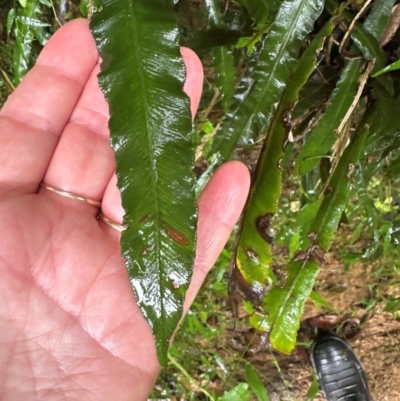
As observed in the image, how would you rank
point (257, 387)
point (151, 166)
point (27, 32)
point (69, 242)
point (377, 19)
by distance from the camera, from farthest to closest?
point (257, 387) < point (27, 32) < point (377, 19) < point (69, 242) < point (151, 166)

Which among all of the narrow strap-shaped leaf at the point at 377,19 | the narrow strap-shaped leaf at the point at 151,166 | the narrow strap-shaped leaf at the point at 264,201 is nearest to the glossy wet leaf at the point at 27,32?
the narrow strap-shaped leaf at the point at 151,166

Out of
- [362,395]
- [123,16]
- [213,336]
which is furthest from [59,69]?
[362,395]

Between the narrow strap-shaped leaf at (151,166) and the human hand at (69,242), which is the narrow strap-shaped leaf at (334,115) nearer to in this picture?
the human hand at (69,242)

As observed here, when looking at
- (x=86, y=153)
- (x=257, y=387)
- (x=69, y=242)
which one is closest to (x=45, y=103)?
(x=86, y=153)

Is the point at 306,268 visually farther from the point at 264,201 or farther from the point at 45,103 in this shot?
the point at 45,103

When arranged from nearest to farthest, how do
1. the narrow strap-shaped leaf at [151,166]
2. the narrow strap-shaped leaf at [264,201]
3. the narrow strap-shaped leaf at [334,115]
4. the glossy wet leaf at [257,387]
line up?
1. the narrow strap-shaped leaf at [151,166]
2. the narrow strap-shaped leaf at [264,201]
3. the narrow strap-shaped leaf at [334,115]
4. the glossy wet leaf at [257,387]

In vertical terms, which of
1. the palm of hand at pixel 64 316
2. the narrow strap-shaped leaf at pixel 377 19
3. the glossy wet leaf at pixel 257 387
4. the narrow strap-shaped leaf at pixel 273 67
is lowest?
the glossy wet leaf at pixel 257 387

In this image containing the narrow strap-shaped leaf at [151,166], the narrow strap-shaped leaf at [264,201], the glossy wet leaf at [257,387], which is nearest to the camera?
the narrow strap-shaped leaf at [151,166]
